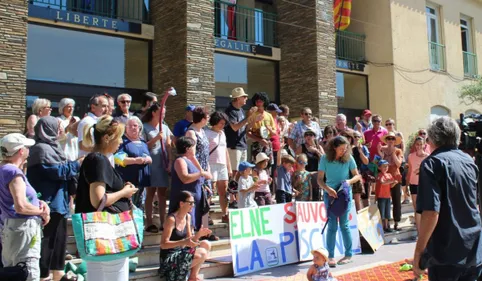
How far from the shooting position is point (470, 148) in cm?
389

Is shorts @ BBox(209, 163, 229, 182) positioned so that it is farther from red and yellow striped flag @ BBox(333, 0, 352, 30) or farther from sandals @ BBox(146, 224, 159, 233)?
red and yellow striped flag @ BBox(333, 0, 352, 30)

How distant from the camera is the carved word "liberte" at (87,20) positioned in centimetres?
940

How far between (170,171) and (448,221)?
3.76 metres

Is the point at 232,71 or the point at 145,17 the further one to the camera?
the point at 232,71

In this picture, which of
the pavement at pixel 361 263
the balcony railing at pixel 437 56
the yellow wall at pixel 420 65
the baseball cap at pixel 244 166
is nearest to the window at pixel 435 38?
the balcony railing at pixel 437 56

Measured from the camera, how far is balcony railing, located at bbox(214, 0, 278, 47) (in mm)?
12344

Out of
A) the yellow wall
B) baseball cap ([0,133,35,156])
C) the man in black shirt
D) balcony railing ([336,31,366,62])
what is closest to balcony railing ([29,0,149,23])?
the man in black shirt

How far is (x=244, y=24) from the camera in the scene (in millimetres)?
13086

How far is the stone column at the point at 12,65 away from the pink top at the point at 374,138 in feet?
21.7

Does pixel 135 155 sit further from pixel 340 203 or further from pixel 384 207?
pixel 384 207

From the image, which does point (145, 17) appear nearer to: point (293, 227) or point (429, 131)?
point (293, 227)

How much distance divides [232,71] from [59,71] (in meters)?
4.91

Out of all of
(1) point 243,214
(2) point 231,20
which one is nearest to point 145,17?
(2) point 231,20

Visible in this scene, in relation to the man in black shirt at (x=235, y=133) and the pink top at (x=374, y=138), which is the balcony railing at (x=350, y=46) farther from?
the man in black shirt at (x=235, y=133)
